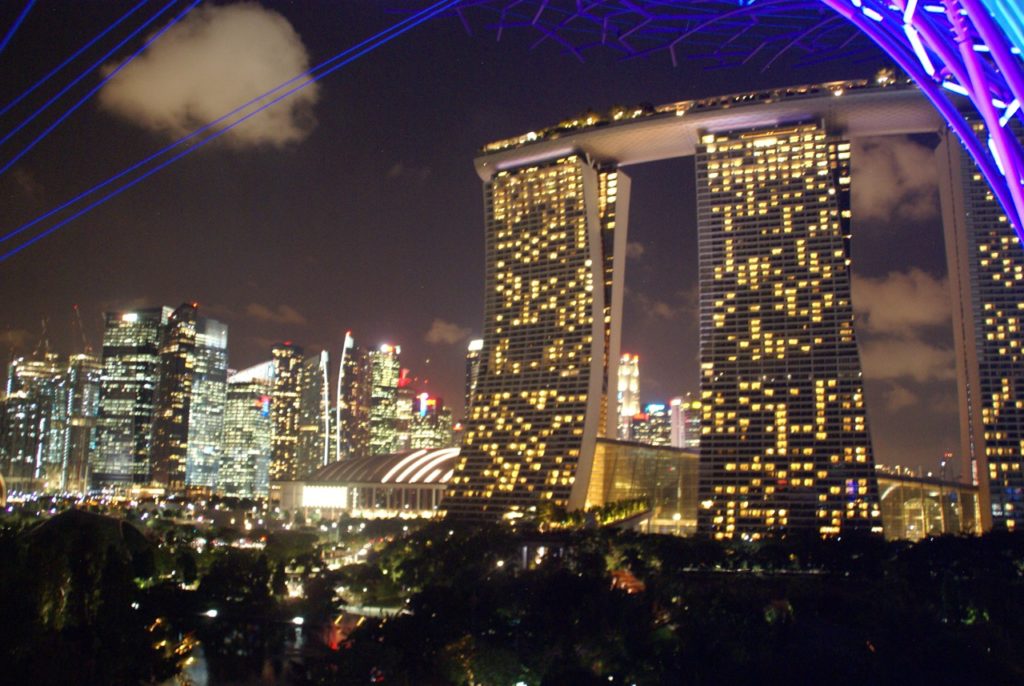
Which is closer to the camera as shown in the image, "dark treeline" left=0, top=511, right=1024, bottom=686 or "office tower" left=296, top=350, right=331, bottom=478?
"dark treeline" left=0, top=511, right=1024, bottom=686

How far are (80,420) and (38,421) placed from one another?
7836 millimetres

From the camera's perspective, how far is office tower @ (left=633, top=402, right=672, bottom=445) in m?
172

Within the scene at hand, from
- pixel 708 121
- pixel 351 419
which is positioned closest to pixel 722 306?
pixel 708 121

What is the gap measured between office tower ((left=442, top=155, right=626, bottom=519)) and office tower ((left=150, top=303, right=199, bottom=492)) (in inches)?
4675

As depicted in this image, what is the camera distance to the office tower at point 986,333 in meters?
69.4

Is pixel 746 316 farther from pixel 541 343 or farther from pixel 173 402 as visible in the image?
pixel 173 402

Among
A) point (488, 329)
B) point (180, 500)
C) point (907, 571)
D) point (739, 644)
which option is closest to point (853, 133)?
point (488, 329)

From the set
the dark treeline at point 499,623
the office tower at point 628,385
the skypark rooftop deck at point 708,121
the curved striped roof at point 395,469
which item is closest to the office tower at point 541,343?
the skypark rooftop deck at point 708,121

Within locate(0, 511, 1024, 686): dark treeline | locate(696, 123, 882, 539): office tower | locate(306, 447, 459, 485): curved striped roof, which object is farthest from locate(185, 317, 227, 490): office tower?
locate(0, 511, 1024, 686): dark treeline

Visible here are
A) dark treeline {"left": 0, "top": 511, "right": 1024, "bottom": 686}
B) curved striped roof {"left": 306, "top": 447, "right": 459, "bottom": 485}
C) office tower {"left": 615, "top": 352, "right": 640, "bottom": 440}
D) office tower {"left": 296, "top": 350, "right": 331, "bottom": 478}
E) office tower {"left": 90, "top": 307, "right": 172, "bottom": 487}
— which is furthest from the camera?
office tower {"left": 296, "top": 350, "right": 331, "bottom": 478}

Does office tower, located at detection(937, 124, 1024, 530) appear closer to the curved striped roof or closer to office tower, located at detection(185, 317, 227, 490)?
the curved striped roof

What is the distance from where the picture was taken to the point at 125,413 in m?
184

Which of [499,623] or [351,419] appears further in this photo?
[351,419]

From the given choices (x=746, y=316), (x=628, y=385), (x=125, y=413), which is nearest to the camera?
(x=746, y=316)
